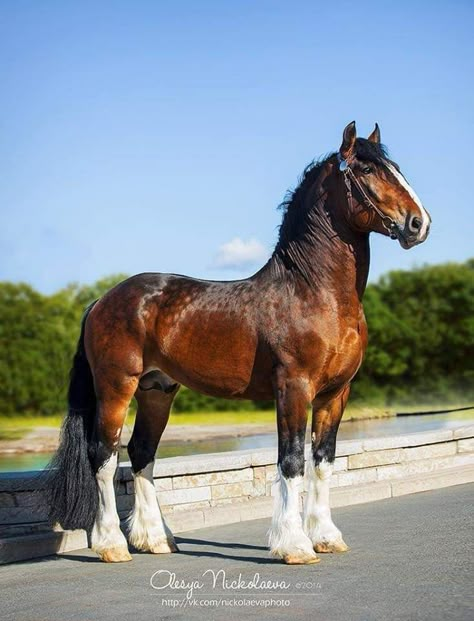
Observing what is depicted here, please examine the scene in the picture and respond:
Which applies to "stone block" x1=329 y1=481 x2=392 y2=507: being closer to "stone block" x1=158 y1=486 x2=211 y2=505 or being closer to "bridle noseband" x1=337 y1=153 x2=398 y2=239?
"stone block" x1=158 y1=486 x2=211 y2=505

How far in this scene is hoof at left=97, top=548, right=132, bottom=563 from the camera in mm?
6176

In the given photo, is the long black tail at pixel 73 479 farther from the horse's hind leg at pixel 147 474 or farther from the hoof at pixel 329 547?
the hoof at pixel 329 547

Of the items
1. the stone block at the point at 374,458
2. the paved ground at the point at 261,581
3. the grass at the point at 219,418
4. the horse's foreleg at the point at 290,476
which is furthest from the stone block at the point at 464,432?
the grass at the point at 219,418

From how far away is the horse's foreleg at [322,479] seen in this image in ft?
20.2

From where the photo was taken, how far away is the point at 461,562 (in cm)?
563

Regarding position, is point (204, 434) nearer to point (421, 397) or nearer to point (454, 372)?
point (421, 397)

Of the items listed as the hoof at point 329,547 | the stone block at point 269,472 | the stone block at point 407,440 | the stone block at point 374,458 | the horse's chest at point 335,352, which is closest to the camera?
the horse's chest at point 335,352

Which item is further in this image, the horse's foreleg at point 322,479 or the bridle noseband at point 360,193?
the horse's foreleg at point 322,479

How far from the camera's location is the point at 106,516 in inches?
248

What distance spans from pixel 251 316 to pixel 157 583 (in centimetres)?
169

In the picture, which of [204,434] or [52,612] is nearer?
[52,612]

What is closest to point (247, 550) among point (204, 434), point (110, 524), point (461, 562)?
point (110, 524)

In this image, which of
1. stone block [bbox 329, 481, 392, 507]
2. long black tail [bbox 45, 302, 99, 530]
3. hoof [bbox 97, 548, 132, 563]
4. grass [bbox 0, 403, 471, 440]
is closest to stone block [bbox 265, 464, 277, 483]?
stone block [bbox 329, 481, 392, 507]

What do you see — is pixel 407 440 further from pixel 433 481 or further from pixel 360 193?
pixel 360 193
